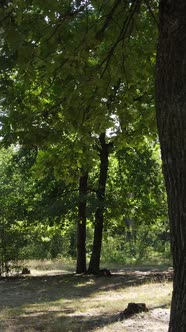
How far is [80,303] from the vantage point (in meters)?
10.1

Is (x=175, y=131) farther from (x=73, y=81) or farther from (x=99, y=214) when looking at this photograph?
(x=99, y=214)

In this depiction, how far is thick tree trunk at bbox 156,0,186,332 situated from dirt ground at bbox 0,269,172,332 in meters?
2.68

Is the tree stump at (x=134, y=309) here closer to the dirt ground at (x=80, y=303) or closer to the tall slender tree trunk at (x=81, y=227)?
the dirt ground at (x=80, y=303)

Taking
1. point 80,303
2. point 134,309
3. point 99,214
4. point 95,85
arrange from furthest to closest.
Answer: point 99,214 → point 80,303 → point 134,309 → point 95,85

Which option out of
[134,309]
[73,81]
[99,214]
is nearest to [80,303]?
[134,309]

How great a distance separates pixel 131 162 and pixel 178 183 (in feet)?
44.3

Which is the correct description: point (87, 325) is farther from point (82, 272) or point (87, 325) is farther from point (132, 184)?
point (132, 184)

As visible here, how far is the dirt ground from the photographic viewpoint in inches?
281

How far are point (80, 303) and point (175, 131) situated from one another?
695 cm

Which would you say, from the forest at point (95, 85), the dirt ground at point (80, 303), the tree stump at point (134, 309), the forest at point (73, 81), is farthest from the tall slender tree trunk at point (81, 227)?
the tree stump at point (134, 309)

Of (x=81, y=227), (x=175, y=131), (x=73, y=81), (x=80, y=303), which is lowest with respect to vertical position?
(x=80, y=303)

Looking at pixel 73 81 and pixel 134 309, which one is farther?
pixel 134 309

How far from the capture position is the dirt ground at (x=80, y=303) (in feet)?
23.4

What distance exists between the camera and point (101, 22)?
6.32 m
